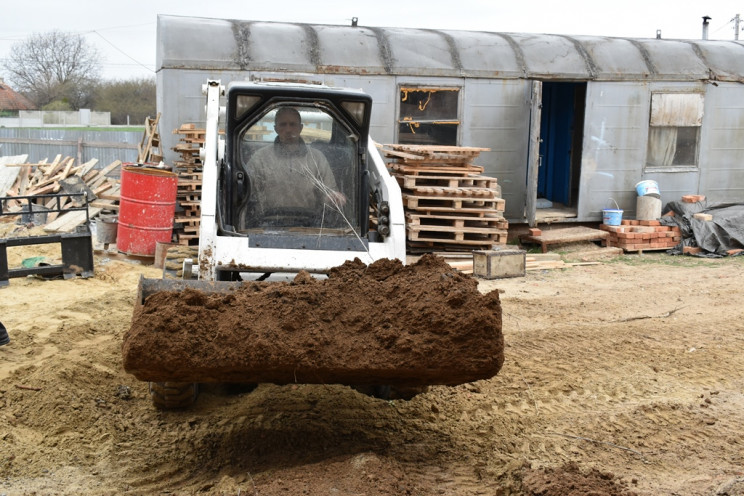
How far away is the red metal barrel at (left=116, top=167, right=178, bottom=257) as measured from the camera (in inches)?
435

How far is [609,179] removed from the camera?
1524cm

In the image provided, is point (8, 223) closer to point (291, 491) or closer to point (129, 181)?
point (129, 181)

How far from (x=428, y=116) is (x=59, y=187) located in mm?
7963

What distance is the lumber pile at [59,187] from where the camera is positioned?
14.9 meters

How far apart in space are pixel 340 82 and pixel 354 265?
940cm

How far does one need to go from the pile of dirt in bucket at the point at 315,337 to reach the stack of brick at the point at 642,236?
11013mm

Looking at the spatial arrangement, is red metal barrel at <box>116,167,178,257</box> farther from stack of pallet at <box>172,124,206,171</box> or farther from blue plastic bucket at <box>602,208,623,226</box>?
blue plastic bucket at <box>602,208,623,226</box>

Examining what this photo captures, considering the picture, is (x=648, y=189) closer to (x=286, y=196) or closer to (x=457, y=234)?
(x=457, y=234)

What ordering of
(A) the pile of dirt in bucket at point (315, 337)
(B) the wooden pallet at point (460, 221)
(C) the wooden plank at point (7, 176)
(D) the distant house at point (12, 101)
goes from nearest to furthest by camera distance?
(A) the pile of dirt in bucket at point (315, 337)
(B) the wooden pallet at point (460, 221)
(C) the wooden plank at point (7, 176)
(D) the distant house at point (12, 101)

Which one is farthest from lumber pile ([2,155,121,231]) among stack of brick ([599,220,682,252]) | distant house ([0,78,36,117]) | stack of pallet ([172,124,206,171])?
distant house ([0,78,36,117])

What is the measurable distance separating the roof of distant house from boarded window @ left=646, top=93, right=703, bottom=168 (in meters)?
52.5

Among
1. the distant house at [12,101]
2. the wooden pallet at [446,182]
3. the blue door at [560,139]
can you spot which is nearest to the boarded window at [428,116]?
the wooden pallet at [446,182]

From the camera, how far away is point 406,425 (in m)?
5.80

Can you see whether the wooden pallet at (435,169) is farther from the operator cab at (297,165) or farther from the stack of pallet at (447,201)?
the operator cab at (297,165)
